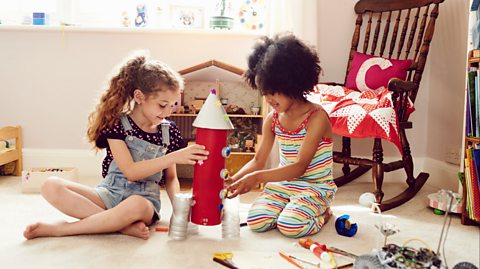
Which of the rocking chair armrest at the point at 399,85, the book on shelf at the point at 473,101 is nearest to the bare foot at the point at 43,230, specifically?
the rocking chair armrest at the point at 399,85

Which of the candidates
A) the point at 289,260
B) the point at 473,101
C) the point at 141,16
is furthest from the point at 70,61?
the point at 473,101

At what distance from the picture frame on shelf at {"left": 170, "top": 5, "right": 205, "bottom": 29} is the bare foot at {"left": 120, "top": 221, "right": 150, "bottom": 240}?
1540 millimetres

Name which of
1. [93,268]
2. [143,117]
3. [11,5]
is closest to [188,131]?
[143,117]

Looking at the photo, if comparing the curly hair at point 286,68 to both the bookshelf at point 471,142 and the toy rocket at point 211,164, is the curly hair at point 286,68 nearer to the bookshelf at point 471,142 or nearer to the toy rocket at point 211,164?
the toy rocket at point 211,164

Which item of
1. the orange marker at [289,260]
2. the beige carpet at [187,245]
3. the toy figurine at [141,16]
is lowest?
the beige carpet at [187,245]

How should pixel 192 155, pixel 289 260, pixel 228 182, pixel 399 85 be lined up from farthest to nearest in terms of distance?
pixel 399 85, pixel 228 182, pixel 192 155, pixel 289 260

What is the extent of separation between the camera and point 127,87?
1786mm

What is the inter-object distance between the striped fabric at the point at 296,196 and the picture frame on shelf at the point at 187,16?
117cm

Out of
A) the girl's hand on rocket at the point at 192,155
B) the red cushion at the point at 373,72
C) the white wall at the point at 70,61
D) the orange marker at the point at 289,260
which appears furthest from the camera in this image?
the white wall at the point at 70,61

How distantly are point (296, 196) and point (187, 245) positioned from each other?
0.47 m

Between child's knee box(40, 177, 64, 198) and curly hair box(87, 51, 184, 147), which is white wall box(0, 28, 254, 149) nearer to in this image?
curly hair box(87, 51, 184, 147)

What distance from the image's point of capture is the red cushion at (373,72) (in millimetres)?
2494

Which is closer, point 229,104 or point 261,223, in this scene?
point 261,223

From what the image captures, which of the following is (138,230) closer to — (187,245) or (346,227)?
(187,245)
